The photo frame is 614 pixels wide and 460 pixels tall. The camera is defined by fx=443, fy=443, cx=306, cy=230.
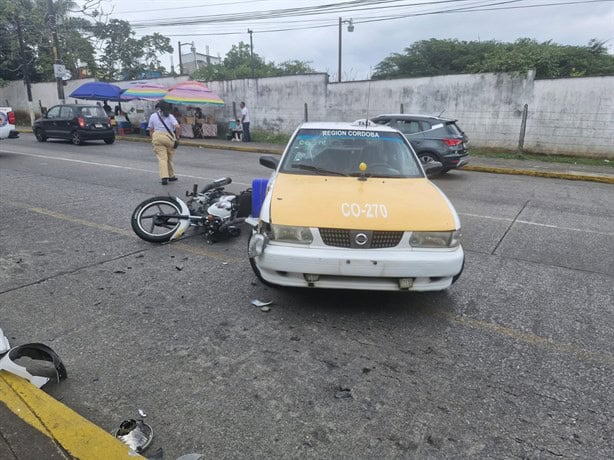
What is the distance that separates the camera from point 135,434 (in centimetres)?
238

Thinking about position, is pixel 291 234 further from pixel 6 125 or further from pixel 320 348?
pixel 6 125

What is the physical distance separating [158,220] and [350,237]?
3.10m

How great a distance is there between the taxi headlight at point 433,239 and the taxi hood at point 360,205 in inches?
1.7

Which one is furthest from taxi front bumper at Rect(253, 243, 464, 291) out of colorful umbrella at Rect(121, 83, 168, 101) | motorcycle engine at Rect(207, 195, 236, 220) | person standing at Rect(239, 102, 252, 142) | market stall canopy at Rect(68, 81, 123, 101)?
market stall canopy at Rect(68, 81, 123, 101)

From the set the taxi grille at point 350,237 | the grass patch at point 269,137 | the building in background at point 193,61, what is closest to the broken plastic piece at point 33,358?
the taxi grille at point 350,237

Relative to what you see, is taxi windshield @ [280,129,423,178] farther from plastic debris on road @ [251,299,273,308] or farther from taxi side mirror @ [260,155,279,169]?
plastic debris on road @ [251,299,273,308]

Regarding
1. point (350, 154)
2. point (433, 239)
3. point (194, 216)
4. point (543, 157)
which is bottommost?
point (543, 157)

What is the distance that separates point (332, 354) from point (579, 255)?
4.05 meters

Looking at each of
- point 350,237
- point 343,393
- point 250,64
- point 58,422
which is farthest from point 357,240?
point 250,64

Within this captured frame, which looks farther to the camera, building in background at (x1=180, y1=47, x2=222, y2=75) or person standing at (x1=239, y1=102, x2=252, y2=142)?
building in background at (x1=180, y1=47, x2=222, y2=75)

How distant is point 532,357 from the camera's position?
3.22 metres

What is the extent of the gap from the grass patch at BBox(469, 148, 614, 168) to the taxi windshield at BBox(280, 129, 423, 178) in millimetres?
12033

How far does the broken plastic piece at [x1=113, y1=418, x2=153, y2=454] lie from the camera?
232 cm

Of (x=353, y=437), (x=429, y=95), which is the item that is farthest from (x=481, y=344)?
(x=429, y=95)
